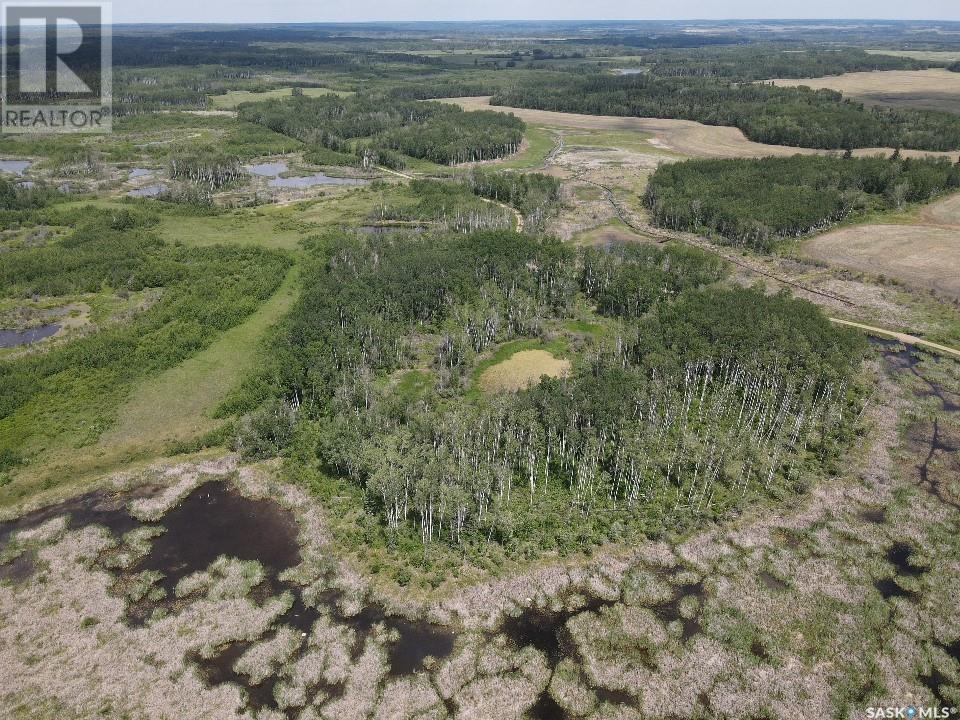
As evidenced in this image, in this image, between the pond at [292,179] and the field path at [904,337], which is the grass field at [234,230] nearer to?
the pond at [292,179]

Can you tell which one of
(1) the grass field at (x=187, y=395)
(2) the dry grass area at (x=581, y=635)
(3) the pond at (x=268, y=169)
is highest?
(3) the pond at (x=268, y=169)

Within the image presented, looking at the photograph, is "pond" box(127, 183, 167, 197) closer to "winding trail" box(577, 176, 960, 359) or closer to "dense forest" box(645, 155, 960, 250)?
"winding trail" box(577, 176, 960, 359)

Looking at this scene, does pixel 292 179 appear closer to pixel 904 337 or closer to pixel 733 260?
pixel 733 260

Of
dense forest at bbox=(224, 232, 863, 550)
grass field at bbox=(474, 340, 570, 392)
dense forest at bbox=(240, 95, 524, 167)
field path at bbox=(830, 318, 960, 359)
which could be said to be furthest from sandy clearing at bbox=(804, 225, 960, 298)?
dense forest at bbox=(240, 95, 524, 167)

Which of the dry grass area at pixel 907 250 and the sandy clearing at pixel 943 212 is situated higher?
the sandy clearing at pixel 943 212

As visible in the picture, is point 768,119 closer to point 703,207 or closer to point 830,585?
point 703,207

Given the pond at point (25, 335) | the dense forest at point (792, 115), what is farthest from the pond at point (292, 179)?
the dense forest at point (792, 115)
